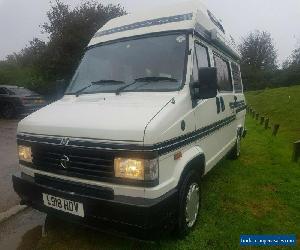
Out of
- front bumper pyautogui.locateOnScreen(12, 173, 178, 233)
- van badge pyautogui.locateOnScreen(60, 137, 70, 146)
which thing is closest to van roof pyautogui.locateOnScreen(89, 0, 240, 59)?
van badge pyautogui.locateOnScreen(60, 137, 70, 146)

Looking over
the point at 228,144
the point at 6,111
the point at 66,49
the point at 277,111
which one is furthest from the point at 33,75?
the point at 228,144

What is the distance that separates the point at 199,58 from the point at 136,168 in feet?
7.13

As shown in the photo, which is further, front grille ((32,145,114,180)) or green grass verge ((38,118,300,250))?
green grass verge ((38,118,300,250))

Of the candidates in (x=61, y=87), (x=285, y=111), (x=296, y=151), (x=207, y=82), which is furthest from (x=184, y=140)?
(x=285, y=111)

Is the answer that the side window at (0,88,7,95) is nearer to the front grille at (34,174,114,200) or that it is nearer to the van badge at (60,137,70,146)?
the front grille at (34,174,114,200)

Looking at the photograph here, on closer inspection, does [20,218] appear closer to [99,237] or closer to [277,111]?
[99,237]

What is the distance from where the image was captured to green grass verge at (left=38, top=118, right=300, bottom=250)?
416 centimetres

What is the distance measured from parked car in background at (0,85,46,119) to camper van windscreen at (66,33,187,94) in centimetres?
1246

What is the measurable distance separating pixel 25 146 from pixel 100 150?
128 cm

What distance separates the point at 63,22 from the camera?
2241 centimetres

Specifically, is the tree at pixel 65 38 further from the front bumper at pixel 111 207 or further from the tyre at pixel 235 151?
the front bumper at pixel 111 207

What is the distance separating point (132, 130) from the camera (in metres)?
3.27

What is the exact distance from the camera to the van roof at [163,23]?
468 cm

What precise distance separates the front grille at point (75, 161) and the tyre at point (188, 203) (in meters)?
0.98
